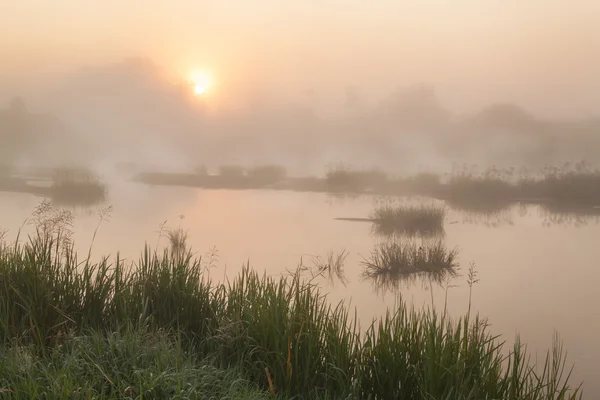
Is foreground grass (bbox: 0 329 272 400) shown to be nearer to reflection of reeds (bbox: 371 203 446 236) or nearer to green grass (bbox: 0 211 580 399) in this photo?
green grass (bbox: 0 211 580 399)

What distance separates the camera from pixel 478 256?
50.5ft

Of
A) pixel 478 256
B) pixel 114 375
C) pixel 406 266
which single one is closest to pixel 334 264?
pixel 406 266

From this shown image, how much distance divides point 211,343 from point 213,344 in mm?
52

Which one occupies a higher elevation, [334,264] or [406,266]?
[406,266]

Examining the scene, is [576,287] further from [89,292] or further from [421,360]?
[89,292]

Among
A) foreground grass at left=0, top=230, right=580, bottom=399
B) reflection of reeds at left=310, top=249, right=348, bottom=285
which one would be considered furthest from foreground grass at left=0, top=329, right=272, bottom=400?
reflection of reeds at left=310, top=249, right=348, bottom=285

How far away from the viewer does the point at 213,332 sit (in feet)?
15.0

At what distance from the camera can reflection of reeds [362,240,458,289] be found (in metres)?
11.2

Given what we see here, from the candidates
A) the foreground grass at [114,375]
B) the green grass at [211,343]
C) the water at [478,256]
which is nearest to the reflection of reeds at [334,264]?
the water at [478,256]

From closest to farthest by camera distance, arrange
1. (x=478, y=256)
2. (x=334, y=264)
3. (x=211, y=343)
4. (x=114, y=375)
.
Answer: (x=114, y=375) → (x=211, y=343) → (x=334, y=264) → (x=478, y=256)

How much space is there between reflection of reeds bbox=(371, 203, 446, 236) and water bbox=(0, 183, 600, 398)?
0.55 m

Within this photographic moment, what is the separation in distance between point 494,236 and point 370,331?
17.9 m

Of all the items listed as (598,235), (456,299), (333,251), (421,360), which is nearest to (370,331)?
(421,360)

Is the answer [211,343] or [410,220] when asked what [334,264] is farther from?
[211,343]
